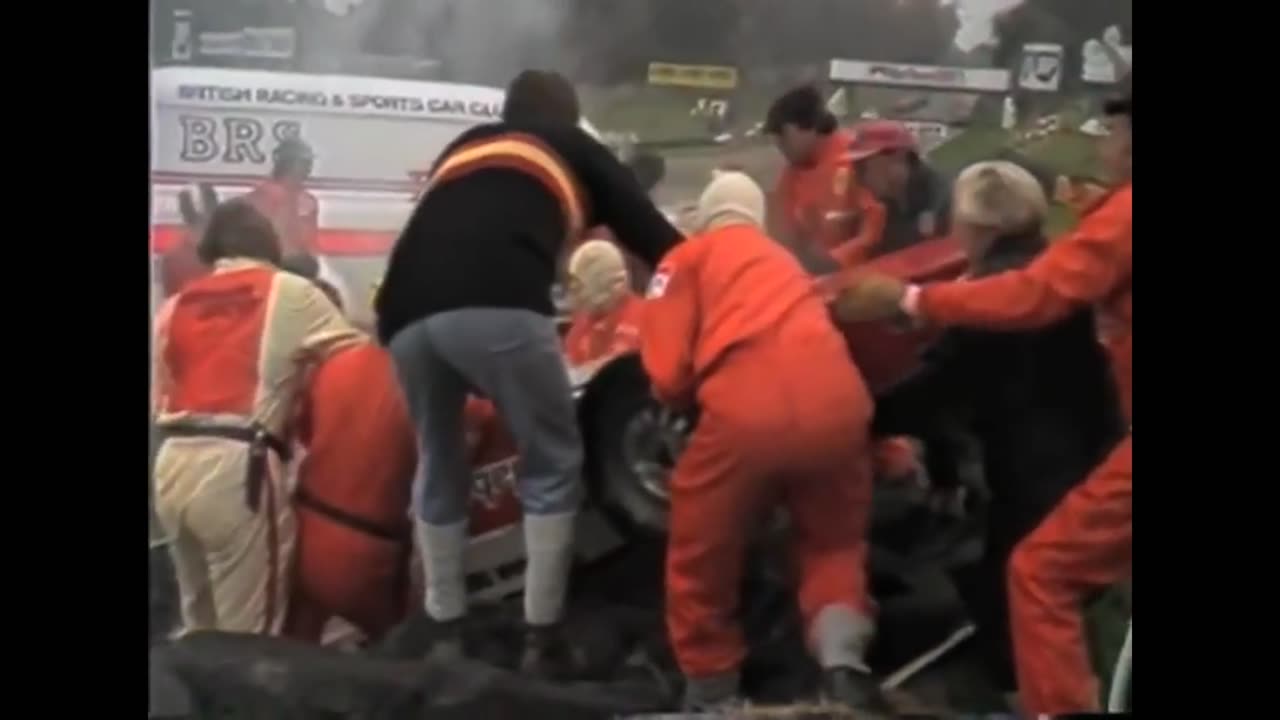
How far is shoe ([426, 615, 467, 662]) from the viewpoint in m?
2.91

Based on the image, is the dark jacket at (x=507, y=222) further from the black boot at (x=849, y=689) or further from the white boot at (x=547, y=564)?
the black boot at (x=849, y=689)

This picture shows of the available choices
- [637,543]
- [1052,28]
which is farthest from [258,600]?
[1052,28]

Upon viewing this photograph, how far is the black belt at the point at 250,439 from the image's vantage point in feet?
9.55

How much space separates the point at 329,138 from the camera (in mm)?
2889

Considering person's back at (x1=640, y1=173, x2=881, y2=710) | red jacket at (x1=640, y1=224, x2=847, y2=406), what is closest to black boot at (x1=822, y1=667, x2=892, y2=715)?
person's back at (x1=640, y1=173, x2=881, y2=710)

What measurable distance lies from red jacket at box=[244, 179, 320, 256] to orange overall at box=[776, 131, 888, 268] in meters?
0.75

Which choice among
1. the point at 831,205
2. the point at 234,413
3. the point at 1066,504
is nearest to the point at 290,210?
the point at 234,413

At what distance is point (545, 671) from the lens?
9.55ft

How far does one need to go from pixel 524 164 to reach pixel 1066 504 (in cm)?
103

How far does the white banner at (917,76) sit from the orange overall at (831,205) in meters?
0.10

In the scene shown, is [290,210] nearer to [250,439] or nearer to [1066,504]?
[250,439]

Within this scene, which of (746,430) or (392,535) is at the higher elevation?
(746,430)

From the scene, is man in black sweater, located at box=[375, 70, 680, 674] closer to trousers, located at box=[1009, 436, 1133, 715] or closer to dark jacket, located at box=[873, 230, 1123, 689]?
dark jacket, located at box=[873, 230, 1123, 689]

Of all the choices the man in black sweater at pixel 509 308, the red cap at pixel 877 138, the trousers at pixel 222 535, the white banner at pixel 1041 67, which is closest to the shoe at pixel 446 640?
the man in black sweater at pixel 509 308
